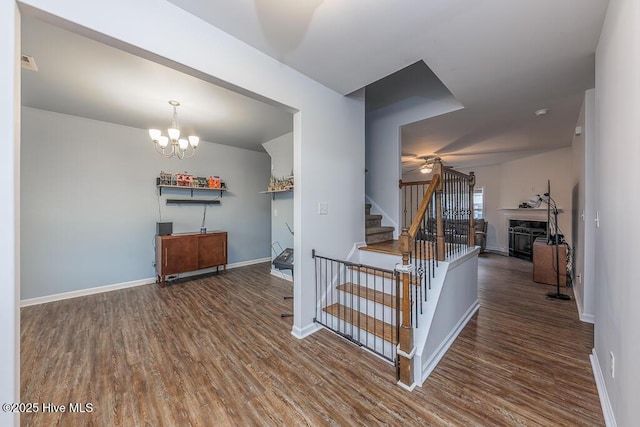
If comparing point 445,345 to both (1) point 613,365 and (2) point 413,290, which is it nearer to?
(2) point 413,290

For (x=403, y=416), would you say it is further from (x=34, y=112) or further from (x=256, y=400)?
(x=34, y=112)

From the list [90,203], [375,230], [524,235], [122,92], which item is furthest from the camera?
[524,235]

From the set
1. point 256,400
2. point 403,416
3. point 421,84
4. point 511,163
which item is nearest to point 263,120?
point 421,84

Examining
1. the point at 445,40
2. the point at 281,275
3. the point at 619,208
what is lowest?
the point at 281,275

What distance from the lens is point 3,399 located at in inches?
43.7

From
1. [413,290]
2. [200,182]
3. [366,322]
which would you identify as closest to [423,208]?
[413,290]

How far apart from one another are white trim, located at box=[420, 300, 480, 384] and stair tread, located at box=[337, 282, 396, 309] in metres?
0.50

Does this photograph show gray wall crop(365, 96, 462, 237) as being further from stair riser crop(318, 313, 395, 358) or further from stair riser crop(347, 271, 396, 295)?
stair riser crop(318, 313, 395, 358)

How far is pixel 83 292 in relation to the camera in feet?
12.2

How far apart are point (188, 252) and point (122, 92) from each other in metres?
2.59

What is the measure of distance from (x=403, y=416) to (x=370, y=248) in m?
1.75

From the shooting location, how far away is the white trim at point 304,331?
8.27 feet

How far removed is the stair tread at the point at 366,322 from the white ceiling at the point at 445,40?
2.40m

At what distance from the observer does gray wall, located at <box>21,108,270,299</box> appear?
11.3 feet
